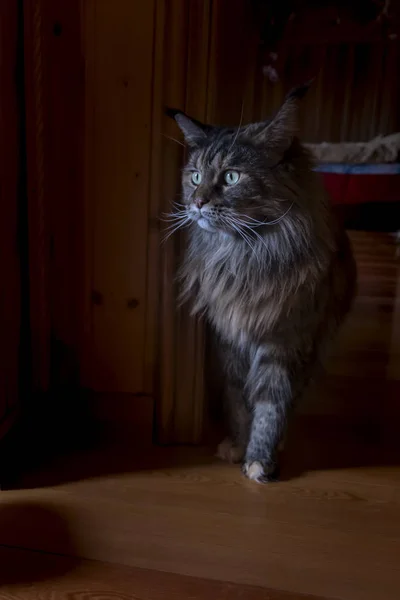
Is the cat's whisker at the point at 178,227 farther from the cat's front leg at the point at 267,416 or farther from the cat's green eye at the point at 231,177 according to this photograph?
the cat's front leg at the point at 267,416

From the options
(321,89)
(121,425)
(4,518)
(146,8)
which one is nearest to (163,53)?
(146,8)

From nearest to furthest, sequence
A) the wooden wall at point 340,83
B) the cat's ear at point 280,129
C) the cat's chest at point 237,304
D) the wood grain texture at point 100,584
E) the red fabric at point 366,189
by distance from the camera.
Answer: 1. the wood grain texture at point 100,584
2. the cat's ear at point 280,129
3. the cat's chest at point 237,304
4. the wooden wall at point 340,83
5. the red fabric at point 366,189

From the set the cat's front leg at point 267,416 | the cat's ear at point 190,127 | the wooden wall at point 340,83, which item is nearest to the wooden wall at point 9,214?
the cat's ear at point 190,127

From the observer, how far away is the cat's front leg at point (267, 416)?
1413 mm

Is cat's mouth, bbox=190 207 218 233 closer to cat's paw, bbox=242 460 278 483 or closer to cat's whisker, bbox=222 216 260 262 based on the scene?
cat's whisker, bbox=222 216 260 262

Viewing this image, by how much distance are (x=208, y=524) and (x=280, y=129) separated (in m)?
0.86

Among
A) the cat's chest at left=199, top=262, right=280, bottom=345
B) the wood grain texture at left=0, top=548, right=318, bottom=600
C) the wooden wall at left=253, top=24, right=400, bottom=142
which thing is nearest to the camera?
the wood grain texture at left=0, top=548, right=318, bottom=600

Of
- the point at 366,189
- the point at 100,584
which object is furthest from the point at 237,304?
the point at 366,189

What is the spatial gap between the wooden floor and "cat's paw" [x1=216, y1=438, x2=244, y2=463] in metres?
0.04

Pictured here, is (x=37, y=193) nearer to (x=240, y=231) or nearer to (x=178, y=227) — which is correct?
(x=178, y=227)

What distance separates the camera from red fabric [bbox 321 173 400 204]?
3484mm

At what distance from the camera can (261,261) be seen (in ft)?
4.32

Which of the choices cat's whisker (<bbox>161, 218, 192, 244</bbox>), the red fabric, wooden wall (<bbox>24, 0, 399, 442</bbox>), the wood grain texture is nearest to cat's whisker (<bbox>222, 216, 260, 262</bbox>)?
cat's whisker (<bbox>161, 218, 192, 244</bbox>)

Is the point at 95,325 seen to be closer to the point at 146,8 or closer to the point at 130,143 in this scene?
the point at 130,143
